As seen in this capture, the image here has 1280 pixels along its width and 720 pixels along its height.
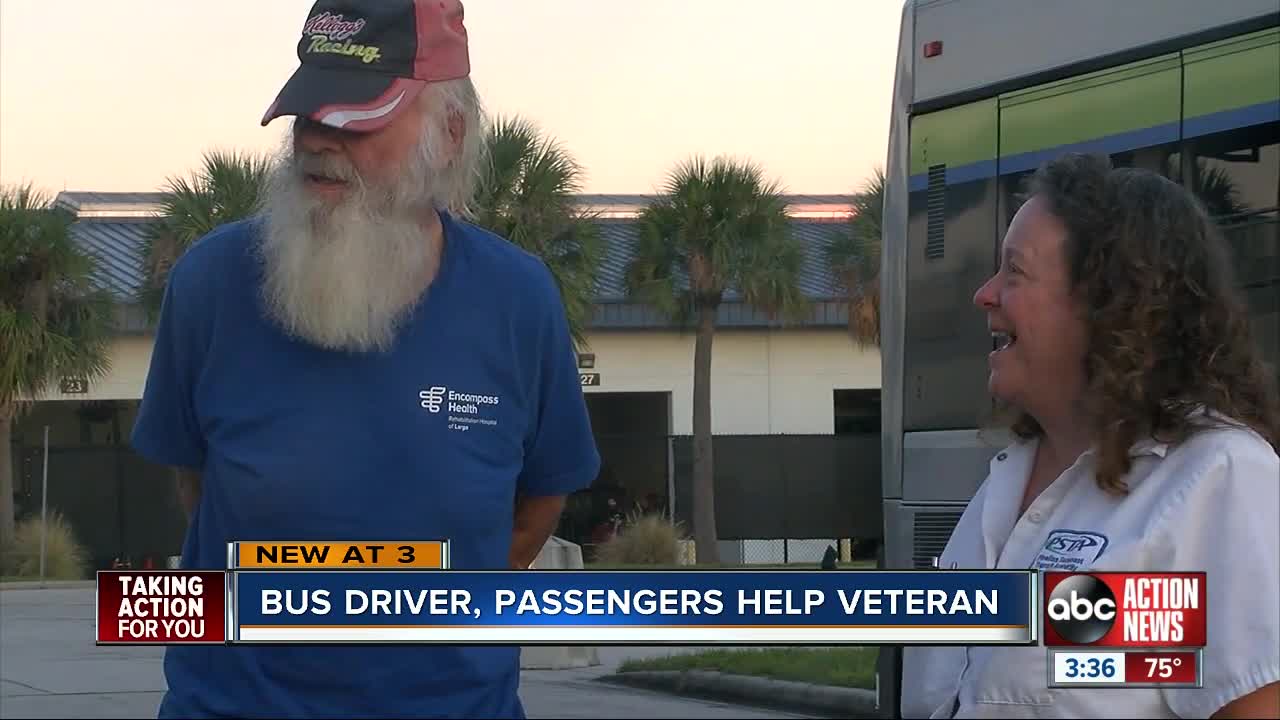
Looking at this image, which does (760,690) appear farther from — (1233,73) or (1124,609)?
(1124,609)

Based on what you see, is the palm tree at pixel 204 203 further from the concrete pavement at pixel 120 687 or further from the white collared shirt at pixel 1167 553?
the white collared shirt at pixel 1167 553

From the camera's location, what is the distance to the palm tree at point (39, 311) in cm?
3153

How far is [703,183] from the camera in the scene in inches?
1359

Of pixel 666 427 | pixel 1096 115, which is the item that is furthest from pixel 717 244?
pixel 1096 115

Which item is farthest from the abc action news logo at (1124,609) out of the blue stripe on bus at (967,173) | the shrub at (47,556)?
the shrub at (47,556)

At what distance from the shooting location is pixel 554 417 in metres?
3.45

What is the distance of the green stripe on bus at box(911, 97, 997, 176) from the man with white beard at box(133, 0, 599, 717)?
20.3 feet

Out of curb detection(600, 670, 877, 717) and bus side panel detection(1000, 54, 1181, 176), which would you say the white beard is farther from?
curb detection(600, 670, 877, 717)

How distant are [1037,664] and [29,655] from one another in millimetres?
15230

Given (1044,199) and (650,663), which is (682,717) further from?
(1044,199)

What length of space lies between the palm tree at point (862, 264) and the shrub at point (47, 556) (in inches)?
567

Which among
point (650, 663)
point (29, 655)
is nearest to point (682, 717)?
point (650, 663)

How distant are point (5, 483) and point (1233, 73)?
1060 inches

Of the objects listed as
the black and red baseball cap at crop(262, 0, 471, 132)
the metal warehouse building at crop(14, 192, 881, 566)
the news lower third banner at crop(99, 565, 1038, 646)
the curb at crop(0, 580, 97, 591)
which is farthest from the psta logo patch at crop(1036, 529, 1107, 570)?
the metal warehouse building at crop(14, 192, 881, 566)
